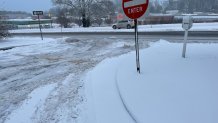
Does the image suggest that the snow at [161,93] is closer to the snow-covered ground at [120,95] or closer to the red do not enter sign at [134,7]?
the snow-covered ground at [120,95]

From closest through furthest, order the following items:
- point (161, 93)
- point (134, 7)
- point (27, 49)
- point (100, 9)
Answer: point (161, 93)
point (134, 7)
point (27, 49)
point (100, 9)

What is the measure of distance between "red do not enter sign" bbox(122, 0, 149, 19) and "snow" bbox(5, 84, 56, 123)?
306cm

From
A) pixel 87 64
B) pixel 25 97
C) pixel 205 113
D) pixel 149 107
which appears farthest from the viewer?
pixel 87 64

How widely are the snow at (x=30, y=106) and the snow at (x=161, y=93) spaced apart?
1.20 meters

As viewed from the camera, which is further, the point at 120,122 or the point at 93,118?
the point at 93,118

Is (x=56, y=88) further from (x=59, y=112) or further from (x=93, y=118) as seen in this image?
(x=93, y=118)

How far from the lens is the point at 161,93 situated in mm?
4934

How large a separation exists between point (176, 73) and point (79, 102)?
2.67 meters

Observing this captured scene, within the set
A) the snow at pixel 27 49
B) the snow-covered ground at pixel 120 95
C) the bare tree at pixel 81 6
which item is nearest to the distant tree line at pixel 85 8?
the bare tree at pixel 81 6

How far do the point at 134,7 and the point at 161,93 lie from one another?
8.00 ft

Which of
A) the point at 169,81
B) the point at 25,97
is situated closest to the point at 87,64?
the point at 25,97

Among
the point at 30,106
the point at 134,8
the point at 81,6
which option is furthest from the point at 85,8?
the point at 30,106

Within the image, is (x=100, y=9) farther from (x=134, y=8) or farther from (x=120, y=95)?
(x=120, y=95)

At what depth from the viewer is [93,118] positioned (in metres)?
4.45
